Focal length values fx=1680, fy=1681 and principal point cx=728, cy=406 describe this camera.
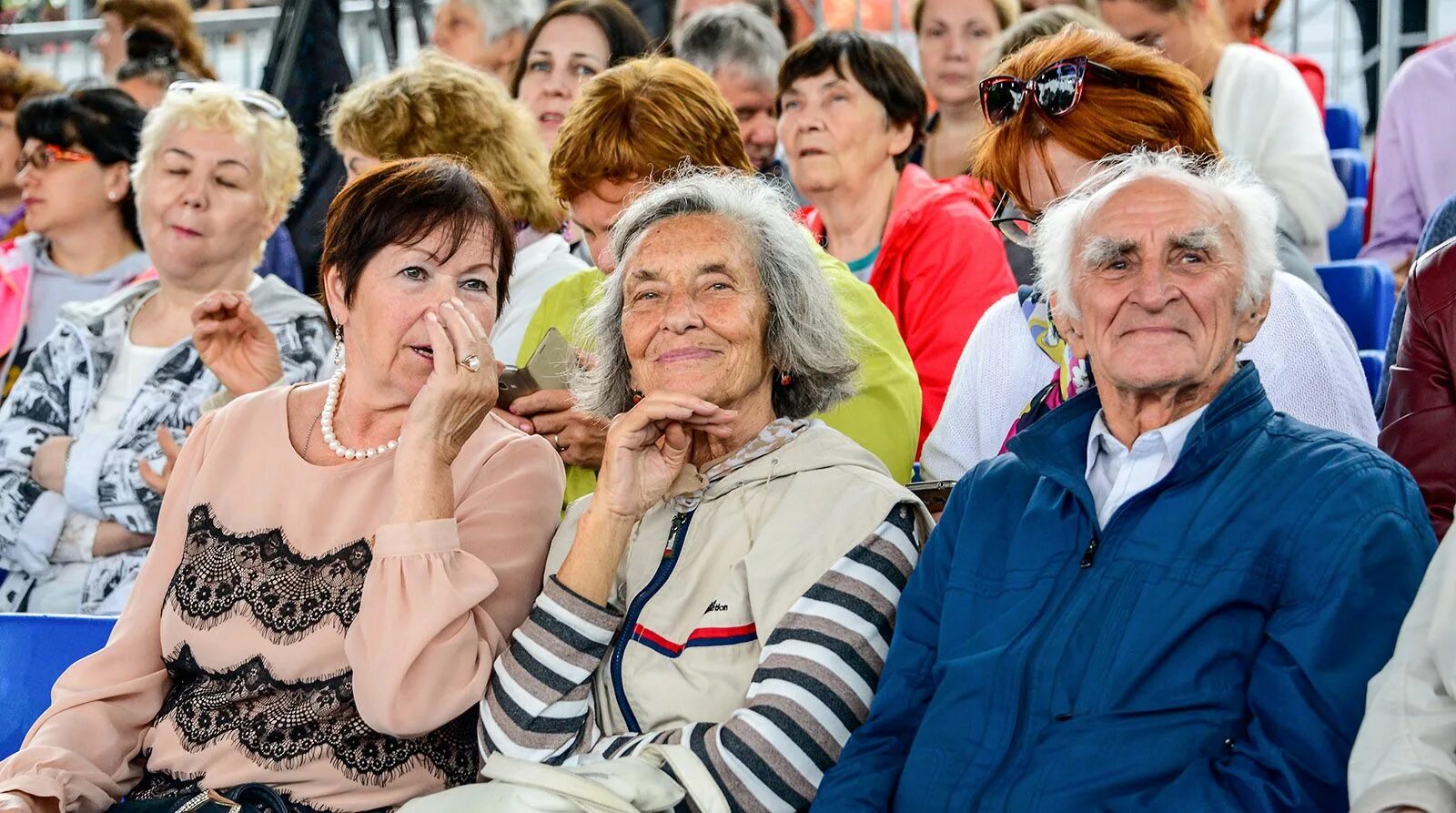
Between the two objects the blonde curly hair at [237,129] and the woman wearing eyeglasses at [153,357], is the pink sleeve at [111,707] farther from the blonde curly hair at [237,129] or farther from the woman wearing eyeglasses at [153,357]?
the blonde curly hair at [237,129]

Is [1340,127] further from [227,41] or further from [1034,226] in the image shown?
[227,41]

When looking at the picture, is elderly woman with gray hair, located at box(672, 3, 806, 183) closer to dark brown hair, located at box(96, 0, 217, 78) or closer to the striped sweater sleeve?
dark brown hair, located at box(96, 0, 217, 78)

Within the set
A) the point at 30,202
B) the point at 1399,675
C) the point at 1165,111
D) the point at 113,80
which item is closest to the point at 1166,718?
the point at 1399,675

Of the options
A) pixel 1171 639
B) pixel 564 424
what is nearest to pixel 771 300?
pixel 564 424


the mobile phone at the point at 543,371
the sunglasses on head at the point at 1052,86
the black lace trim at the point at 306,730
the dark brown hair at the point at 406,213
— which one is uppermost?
the sunglasses on head at the point at 1052,86

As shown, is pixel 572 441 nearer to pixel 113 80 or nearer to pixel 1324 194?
pixel 1324 194

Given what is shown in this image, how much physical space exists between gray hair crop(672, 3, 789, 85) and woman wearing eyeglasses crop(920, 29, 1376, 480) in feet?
5.47

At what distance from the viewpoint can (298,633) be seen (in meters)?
2.55

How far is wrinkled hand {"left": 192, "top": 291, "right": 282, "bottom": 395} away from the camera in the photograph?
361 centimetres

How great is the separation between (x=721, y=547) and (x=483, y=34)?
374 centimetres

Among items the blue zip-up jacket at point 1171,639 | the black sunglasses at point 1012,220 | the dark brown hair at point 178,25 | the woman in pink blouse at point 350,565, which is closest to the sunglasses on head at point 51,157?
the dark brown hair at point 178,25

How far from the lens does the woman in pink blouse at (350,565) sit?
246 cm

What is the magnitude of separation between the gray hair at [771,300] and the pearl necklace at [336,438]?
1.17ft

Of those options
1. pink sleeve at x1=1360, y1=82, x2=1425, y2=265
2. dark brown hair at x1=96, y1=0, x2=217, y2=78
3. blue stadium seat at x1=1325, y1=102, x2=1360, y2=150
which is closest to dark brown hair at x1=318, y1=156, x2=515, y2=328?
pink sleeve at x1=1360, y1=82, x2=1425, y2=265
